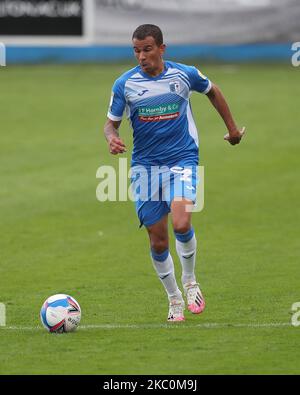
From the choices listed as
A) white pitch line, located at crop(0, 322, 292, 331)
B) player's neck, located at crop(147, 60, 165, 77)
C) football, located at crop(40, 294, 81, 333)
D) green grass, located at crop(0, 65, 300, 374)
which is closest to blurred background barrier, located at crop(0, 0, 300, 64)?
green grass, located at crop(0, 65, 300, 374)

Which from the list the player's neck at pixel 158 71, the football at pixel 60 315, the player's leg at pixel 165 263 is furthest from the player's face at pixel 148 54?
the football at pixel 60 315

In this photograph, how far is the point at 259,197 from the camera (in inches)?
739

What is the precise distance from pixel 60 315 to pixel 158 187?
1.56 m

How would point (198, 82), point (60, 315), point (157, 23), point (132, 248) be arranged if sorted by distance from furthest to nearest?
point (157, 23) → point (132, 248) → point (198, 82) → point (60, 315)

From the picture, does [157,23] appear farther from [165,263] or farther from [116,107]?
[165,263]

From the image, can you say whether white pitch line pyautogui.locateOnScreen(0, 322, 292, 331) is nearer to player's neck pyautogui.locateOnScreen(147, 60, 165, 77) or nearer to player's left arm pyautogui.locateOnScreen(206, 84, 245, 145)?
player's left arm pyautogui.locateOnScreen(206, 84, 245, 145)

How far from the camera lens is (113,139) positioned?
33.3 feet

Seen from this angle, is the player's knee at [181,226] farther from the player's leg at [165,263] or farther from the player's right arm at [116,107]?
the player's right arm at [116,107]

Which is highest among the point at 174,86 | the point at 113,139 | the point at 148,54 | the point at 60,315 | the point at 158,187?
the point at 148,54

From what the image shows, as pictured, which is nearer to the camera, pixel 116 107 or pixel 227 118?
pixel 116 107

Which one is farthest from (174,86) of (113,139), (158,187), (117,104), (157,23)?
(157,23)

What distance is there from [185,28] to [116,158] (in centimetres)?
1626

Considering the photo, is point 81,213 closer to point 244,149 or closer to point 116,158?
point 116,158
